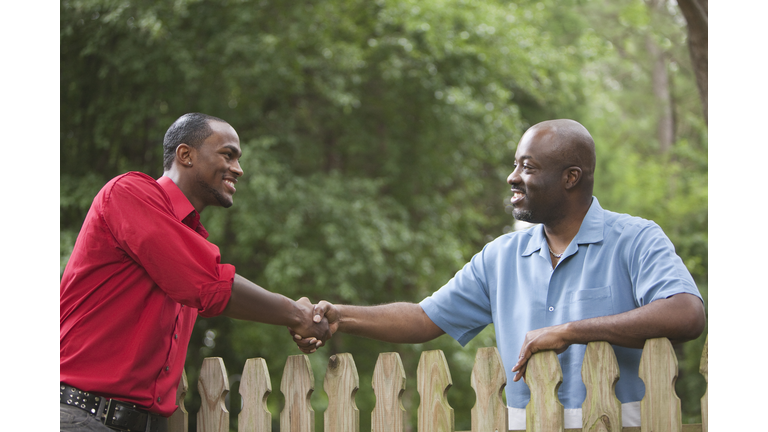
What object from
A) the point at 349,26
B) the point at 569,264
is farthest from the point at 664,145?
the point at 569,264

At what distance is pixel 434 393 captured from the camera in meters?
2.55

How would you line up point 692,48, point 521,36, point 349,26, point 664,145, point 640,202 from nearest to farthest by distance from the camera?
1. point 692,48
2. point 349,26
3. point 521,36
4. point 640,202
5. point 664,145

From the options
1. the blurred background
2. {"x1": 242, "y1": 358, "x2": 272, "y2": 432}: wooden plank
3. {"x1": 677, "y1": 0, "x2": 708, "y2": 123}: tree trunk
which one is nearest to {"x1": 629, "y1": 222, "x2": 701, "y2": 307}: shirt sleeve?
{"x1": 242, "y1": 358, "x2": 272, "y2": 432}: wooden plank

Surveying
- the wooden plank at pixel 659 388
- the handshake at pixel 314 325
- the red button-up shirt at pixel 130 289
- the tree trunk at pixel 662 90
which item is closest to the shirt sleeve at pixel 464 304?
the handshake at pixel 314 325

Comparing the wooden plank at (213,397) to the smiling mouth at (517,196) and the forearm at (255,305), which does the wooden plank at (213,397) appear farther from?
the smiling mouth at (517,196)

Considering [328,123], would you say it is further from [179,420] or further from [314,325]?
[179,420]

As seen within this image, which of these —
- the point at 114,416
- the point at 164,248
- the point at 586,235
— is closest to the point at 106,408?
the point at 114,416

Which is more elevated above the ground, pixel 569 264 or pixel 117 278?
pixel 569 264

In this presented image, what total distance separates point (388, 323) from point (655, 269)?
49.5 inches

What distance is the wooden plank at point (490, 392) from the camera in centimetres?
242

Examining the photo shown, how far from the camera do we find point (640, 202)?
16.0 meters

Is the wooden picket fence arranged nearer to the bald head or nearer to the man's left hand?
the man's left hand

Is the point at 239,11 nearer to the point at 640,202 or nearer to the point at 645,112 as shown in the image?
the point at 640,202

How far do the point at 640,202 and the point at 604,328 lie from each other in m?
14.7
